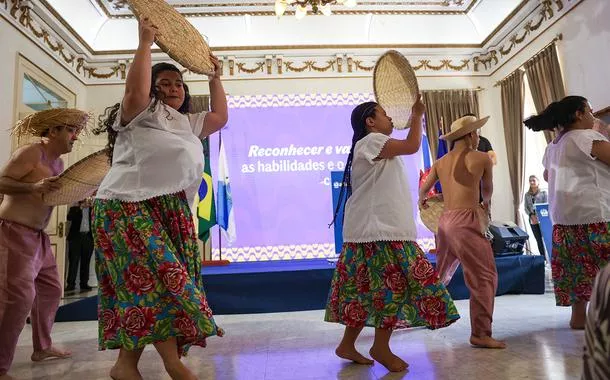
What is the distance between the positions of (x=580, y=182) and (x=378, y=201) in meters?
1.35

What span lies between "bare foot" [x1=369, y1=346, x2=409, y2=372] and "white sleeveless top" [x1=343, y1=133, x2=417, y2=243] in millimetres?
458

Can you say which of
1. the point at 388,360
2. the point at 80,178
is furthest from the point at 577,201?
the point at 80,178

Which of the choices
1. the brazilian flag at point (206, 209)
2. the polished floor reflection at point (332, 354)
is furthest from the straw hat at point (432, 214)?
the brazilian flag at point (206, 209)

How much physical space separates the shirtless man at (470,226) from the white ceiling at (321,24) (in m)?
4.61

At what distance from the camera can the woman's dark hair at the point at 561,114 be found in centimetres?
240

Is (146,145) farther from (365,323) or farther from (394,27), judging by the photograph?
(394,27)

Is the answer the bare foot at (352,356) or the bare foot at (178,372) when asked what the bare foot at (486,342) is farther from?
the bare foot at (178,372)

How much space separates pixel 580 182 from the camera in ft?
7.66

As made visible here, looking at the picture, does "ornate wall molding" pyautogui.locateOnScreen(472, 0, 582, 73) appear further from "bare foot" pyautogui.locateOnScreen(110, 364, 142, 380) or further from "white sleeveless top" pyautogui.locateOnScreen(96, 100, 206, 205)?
"bare foot" pyautogui.locateOnScreen(110, 364, 142, 380)

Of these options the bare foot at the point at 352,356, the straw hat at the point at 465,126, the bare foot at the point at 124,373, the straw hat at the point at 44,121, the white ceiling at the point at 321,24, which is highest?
the white ceiling at the point at 321,24

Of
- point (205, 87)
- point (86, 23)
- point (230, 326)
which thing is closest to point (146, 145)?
point (230, 326)

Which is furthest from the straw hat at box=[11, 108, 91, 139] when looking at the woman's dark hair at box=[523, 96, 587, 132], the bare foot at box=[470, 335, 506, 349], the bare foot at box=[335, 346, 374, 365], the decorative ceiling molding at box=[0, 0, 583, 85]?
the decorative ceiling molding at box=[0, 0, 583, 85]

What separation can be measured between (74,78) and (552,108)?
20.5 feet

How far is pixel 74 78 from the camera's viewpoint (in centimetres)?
616
